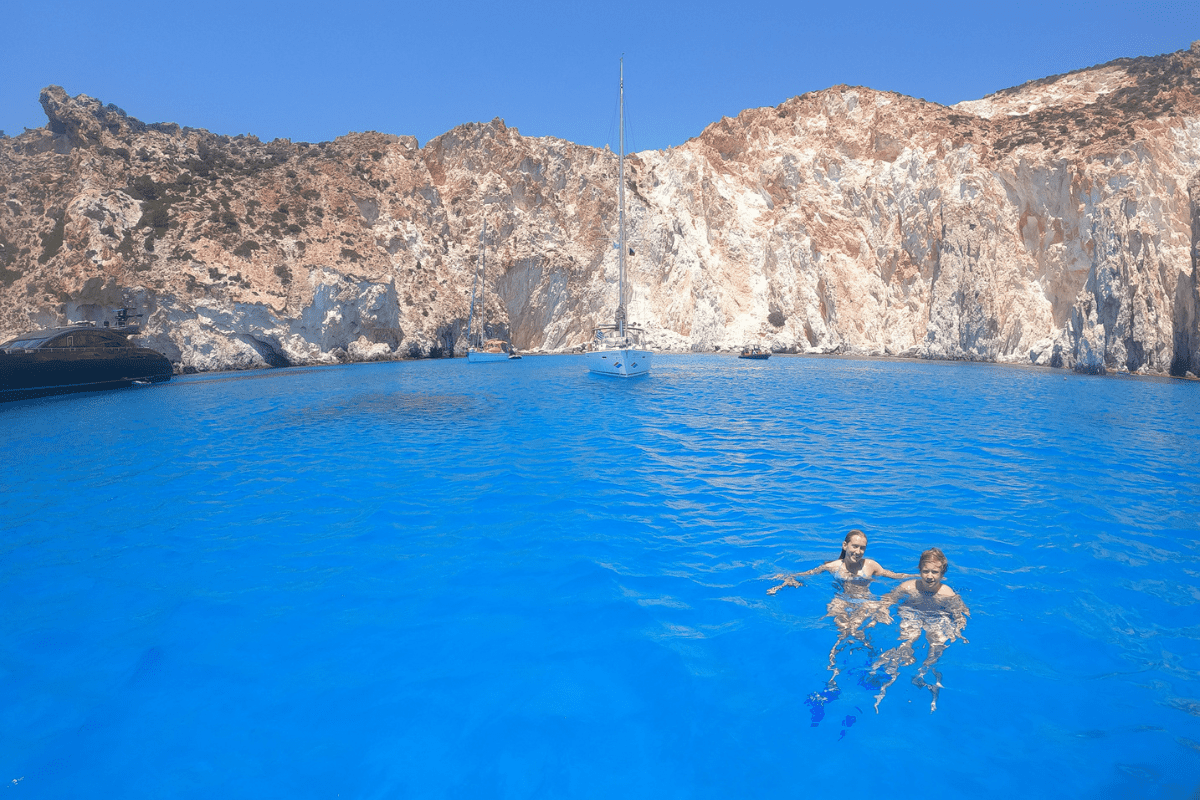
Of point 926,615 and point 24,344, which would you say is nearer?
point 926,615

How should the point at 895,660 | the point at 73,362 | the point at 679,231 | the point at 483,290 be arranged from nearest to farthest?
the point at 895,660 → the point at 73,362 → the point at 483,290 → the point at 679,231

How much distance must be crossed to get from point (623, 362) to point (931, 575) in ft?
101

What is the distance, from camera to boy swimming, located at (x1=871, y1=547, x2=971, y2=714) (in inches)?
240

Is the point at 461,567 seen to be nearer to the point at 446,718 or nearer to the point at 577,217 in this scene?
the point at 446,718

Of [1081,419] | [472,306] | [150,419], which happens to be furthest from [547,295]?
[1081,419]

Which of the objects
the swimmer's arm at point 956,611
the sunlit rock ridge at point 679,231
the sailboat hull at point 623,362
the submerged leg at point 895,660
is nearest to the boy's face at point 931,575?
the swimmer's arm at point 956,611

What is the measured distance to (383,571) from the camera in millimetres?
8445

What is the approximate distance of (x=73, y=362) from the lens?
105 ft

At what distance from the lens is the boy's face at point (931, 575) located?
20.3ft

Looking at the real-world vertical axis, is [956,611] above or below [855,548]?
below

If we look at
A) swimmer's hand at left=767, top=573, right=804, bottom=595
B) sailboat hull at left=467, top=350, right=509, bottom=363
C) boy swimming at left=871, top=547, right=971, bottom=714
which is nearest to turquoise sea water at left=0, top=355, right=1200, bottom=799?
swimmer's hand at left=767, top=573, right=804, bottom=595

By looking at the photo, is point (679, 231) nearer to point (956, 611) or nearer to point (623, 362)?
point (623, 362)

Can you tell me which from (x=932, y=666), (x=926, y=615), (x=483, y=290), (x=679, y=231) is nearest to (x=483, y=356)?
(x=483, y=290)

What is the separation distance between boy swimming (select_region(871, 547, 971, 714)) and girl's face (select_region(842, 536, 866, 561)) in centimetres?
51
